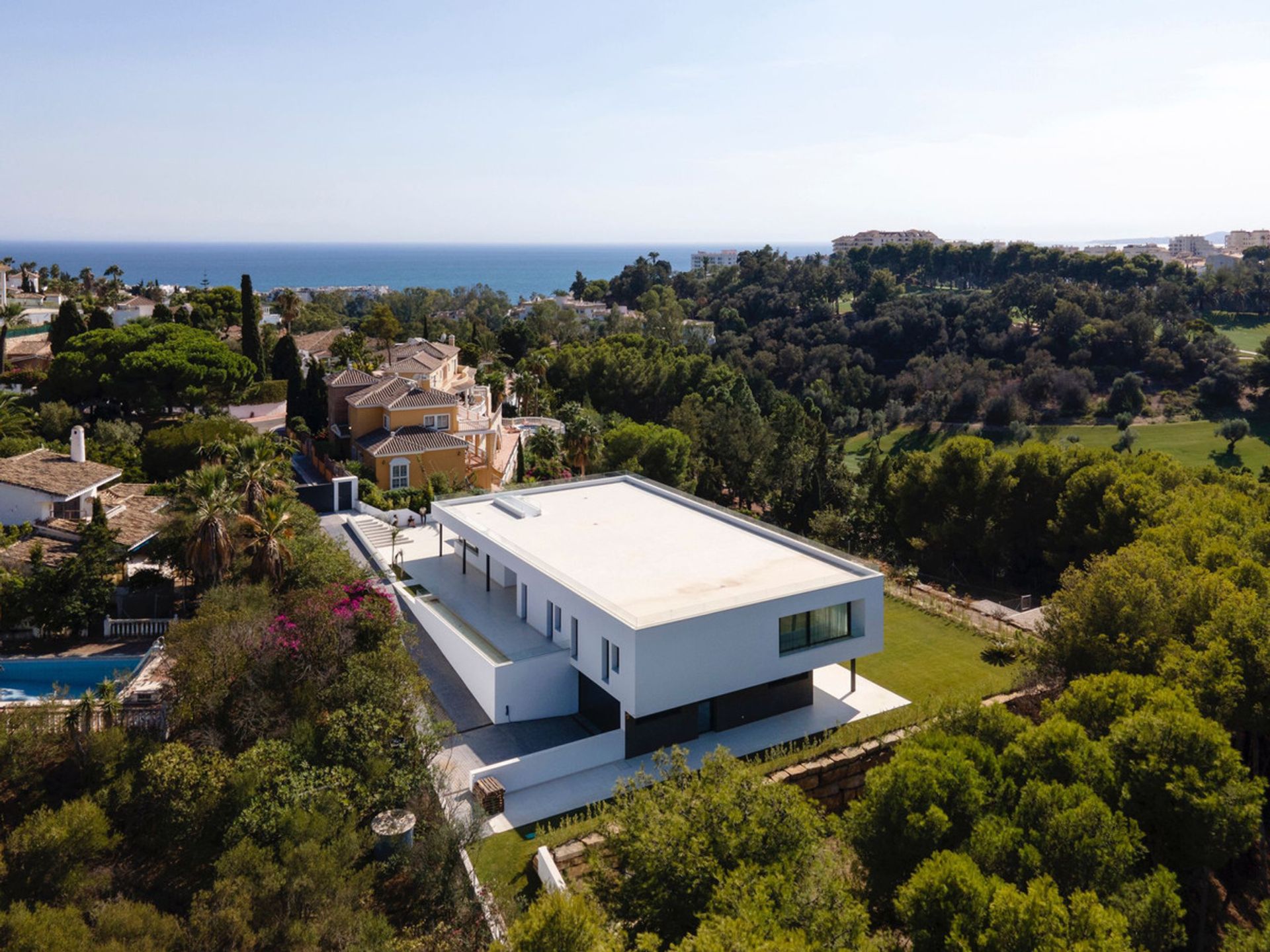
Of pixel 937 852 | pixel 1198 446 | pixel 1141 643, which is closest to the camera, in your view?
pixel 937 852

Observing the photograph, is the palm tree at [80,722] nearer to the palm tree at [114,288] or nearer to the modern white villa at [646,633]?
the modern white villa at [646,633]

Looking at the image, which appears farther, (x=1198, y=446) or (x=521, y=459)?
(x=1198, y=446)

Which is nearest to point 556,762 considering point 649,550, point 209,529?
point 649,550

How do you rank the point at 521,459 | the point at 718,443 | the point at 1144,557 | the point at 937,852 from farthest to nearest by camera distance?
the point at 718,443 < the point at 521,459 < the point at 1144,557 < the point at 937,852

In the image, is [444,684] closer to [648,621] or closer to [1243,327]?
[648,621]

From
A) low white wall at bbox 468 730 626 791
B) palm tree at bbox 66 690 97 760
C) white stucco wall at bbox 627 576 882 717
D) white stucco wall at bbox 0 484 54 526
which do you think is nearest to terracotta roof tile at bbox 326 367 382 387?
white stucco wall at bbox 0 484 54 526

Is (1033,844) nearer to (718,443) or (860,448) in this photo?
(718,443)

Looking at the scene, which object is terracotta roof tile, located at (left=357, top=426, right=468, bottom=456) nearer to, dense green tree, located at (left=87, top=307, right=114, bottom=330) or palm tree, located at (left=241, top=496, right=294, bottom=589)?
palm tree, located at (left=241, top=496, right=294, bottom=589)

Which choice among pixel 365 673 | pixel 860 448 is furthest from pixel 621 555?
pixel 860 448
